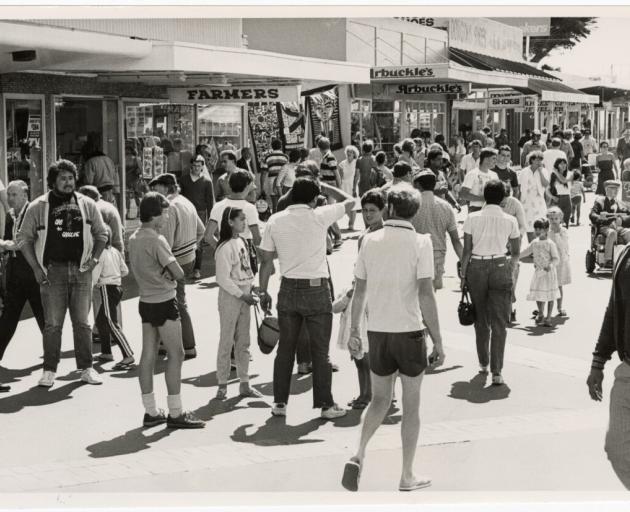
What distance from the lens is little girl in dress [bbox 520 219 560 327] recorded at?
39.5 feet

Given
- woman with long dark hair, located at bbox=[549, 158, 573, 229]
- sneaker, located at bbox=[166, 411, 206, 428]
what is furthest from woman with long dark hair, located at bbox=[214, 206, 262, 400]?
woman with long dark hair, located at bbox=[549, 158, 573, 229]

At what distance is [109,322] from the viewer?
33.0ft

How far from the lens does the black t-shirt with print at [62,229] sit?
9.20 meters

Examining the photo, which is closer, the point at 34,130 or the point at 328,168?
the point at 34,130

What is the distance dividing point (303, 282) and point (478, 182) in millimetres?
4925

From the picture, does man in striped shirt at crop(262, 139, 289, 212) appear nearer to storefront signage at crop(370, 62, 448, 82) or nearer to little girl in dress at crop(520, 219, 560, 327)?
little girl in dress at crop(520, 219, 560, 327)

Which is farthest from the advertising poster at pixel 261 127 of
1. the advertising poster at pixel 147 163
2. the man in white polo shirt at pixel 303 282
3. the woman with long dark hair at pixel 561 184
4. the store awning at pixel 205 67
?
the man in white polo shirt at pixel 303 282

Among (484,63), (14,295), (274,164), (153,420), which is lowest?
(153,420)

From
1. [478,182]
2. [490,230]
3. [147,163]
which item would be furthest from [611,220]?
[147,163]

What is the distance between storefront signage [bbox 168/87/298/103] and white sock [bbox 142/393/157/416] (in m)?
11.0

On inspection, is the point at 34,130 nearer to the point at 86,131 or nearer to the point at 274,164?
the point at 86,131

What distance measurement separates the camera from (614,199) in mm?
15945

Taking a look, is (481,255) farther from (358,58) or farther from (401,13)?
(358,58)

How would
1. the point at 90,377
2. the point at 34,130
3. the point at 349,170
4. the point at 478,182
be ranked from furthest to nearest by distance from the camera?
the point at 349,170
the point at 34,130
the point at 478,182
the point at 90,377
